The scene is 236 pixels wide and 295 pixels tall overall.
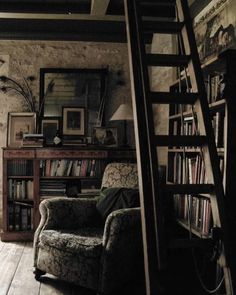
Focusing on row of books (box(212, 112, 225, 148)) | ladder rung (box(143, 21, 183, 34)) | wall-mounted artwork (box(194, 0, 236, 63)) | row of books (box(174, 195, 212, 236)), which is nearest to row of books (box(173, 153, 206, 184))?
row of books (box(174, 195, 212, 236))

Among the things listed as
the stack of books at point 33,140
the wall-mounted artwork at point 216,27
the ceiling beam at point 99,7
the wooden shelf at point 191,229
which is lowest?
the wooden shelf at point 191,229

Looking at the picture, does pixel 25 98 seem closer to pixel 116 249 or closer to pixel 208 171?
pixel 116 249

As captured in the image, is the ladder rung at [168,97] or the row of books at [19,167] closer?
the ladder rung at [168,97]

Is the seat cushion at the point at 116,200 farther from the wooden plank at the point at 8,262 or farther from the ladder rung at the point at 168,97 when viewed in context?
the ladder rung at the point at 168,97

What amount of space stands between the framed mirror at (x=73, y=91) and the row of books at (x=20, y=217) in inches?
46.5

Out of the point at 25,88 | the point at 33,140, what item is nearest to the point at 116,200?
the point at 33,140

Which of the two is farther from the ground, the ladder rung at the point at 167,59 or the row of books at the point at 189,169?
the ladder rung at the point at 167,59

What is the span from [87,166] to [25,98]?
1.26m

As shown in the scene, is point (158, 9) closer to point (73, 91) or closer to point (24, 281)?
point (73, 91)

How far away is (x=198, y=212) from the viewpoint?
2652mm

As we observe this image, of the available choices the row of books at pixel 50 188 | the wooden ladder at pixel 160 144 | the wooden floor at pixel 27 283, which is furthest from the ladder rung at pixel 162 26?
the row of books at pixel 50 188

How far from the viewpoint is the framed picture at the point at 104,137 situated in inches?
185

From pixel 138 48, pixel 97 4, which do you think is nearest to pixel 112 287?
pixel 138 48

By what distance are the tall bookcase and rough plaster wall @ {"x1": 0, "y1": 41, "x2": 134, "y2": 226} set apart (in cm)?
166
